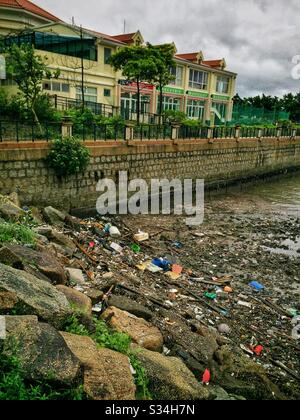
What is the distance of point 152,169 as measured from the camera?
15742 mm

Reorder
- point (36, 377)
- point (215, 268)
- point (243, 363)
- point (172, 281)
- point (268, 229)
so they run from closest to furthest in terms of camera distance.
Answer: point (36, 377) → point (243, 363) → point (172, 281) → point (215, 268) → point (268, 229)

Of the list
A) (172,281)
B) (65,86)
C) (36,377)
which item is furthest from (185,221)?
(65,86)

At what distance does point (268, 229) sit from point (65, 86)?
16634mm

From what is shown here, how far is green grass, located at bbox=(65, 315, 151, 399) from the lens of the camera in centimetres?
358

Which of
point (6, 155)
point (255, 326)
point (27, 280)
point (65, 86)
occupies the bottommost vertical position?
point (255, 326)

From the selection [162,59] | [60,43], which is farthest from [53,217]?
[60,43]

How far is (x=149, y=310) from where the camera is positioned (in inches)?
227

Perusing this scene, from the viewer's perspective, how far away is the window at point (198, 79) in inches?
1319

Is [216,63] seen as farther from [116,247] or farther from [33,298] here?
[33,298]

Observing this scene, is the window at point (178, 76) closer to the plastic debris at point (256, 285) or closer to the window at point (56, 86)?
the window at point (56, 86)

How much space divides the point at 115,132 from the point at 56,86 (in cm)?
1036

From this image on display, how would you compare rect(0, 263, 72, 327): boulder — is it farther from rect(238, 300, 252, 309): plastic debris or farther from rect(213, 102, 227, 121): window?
rect(213, 102, 227, 121): window

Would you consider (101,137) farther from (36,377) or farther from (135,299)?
(36,377)

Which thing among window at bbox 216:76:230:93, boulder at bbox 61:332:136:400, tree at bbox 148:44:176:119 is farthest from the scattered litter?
window at bbox 216:76:230:93
